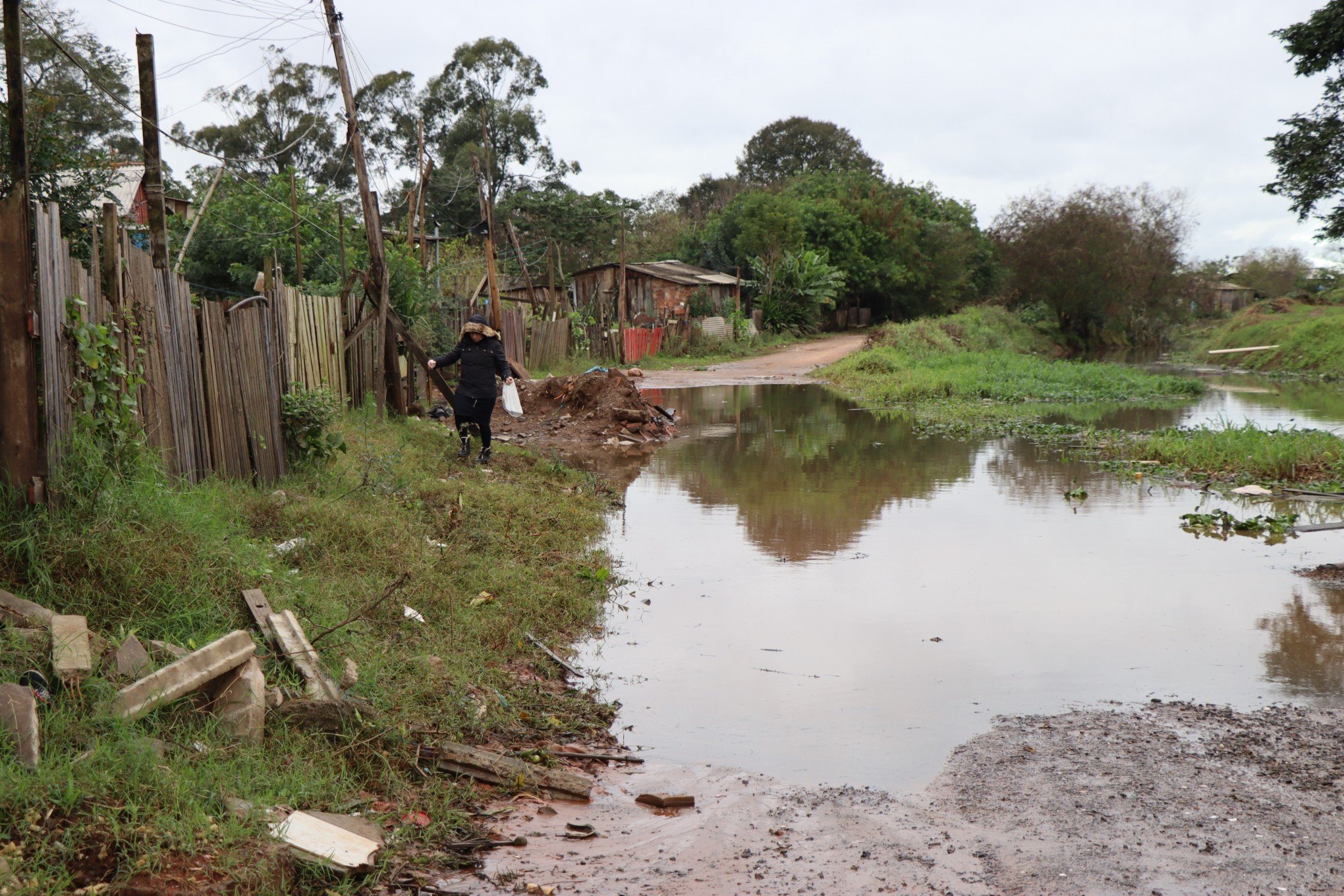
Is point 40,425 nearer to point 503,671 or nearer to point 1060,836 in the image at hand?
point 503,671

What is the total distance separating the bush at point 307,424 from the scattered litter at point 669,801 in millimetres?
5498

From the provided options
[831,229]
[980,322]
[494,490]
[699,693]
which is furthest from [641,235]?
[699,693]

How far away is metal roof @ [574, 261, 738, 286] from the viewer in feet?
136

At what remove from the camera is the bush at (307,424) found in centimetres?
857

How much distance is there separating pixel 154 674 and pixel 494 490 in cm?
562

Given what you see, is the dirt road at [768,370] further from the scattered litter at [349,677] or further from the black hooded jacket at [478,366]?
the scattered litter at [349,677]

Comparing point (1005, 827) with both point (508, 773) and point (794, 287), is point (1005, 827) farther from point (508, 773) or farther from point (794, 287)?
point (794, 287)

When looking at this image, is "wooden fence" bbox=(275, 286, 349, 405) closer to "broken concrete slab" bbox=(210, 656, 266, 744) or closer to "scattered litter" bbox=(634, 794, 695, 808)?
"broken concrete slab" bbox=(210, 656, 266, 744)

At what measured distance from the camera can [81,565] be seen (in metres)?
4.75

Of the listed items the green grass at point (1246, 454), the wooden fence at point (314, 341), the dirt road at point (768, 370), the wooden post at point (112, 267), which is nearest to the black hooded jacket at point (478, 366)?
the wooden fence at point (314, 341)

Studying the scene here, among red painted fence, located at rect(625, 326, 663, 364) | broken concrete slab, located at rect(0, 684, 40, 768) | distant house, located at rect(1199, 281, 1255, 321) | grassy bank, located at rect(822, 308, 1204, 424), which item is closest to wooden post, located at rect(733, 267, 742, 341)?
red painted fence, located at rect(625, 326, 663, 364)

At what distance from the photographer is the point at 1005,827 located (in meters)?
3.99

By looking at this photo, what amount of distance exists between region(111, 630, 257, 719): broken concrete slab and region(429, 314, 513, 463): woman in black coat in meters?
7.14

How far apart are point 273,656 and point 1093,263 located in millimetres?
45181
